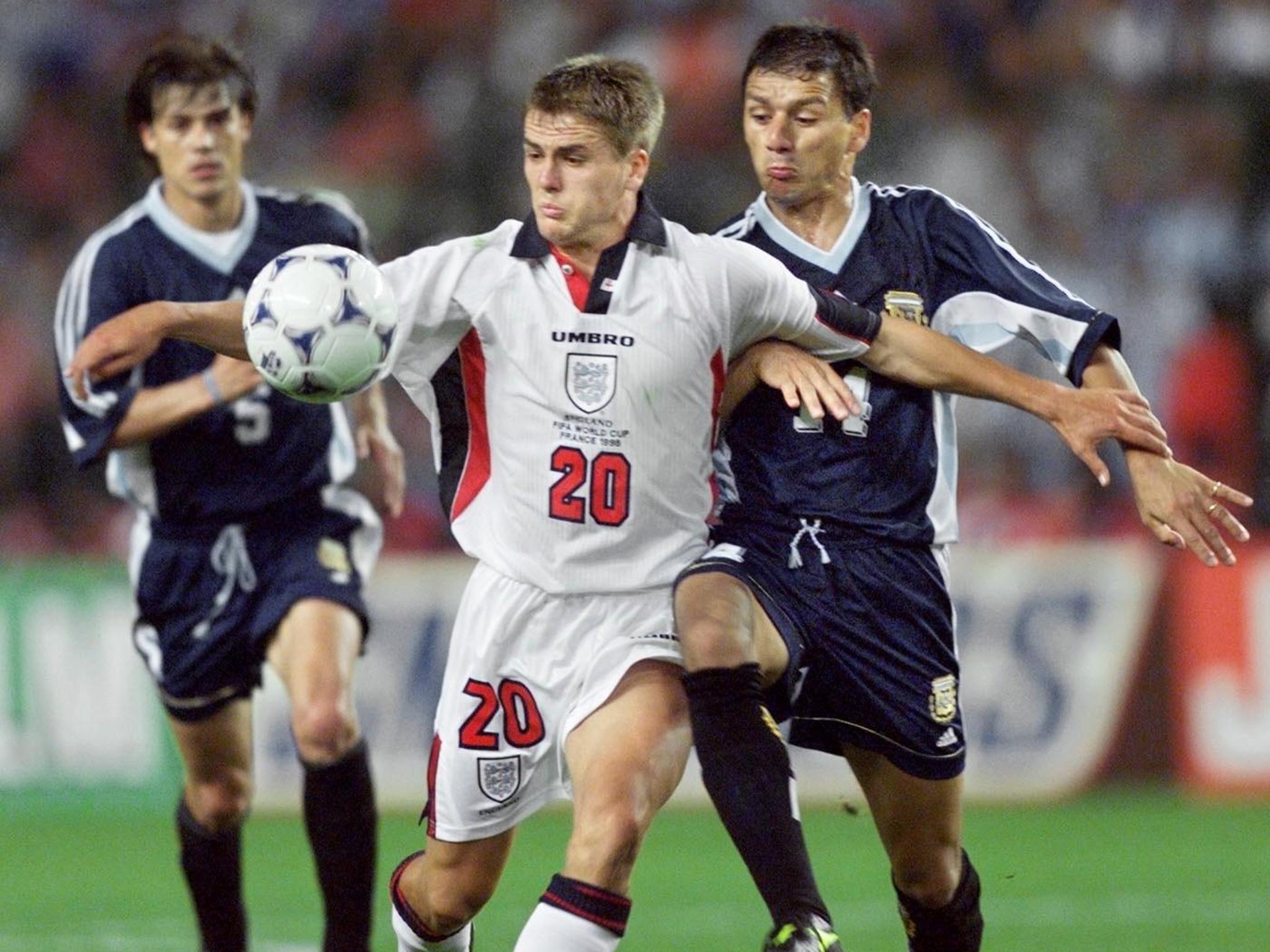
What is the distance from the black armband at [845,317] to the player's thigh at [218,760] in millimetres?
2376

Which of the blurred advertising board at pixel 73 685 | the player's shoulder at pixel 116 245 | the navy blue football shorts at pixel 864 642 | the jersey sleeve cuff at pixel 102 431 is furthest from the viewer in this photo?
the blurred advertising board at pixel 73 685

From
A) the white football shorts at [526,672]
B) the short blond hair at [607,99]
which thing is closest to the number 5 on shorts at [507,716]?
the white football shorts at [526,672]

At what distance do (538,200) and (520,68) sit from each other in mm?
8052

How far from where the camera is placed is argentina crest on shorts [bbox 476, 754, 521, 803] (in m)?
4.93

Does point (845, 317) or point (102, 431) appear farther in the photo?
point (102, 431)

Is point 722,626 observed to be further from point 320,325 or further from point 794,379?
point 320,325

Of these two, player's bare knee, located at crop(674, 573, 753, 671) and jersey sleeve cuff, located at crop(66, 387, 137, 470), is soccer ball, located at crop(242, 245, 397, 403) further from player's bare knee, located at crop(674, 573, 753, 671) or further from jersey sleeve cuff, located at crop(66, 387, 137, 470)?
jersey sleeve cuff, located at crop(66, 387, 137, 470)

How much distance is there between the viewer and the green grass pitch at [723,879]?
729 cm

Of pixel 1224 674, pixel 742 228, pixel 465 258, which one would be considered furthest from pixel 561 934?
pixel 1224 674

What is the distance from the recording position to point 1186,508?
4.89 metres

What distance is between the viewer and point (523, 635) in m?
4.94

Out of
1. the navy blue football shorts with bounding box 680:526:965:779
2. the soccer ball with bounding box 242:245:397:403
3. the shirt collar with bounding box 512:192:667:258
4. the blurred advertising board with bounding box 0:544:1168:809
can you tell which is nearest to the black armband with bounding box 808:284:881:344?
the shirt collar with bounding box 512:192:667:258

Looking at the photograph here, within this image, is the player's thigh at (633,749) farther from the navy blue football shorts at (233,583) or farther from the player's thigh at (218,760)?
the player's thigh at (218,760)

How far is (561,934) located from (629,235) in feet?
5.24
